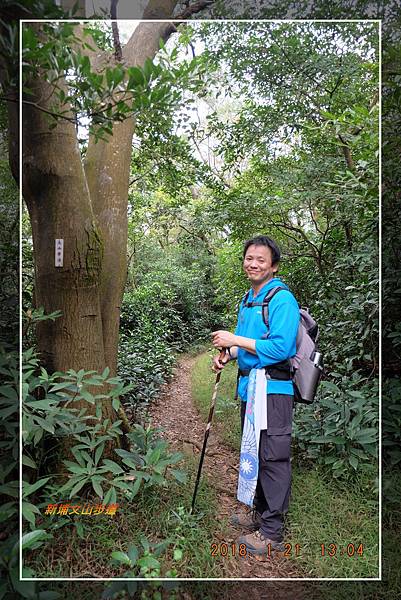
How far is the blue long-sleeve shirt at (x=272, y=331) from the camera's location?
151cm

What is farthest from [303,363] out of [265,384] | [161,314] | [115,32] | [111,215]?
[115,32]

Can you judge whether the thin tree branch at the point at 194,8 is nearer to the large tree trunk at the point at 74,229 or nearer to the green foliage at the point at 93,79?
the large tree trunk at the point at 74,229

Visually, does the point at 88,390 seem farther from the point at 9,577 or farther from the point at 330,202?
the point at 330,202

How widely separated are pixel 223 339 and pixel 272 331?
0.20 meters

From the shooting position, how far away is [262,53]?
1.65 meters

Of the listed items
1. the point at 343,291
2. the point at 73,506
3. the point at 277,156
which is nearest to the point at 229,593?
the point at 73,506

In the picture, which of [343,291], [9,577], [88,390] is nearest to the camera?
[9,577]

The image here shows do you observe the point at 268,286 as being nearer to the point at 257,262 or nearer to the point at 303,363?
the point at 257,262

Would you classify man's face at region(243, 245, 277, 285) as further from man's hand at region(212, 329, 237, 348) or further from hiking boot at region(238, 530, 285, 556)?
hiking boot at region(238, 530, 285, 556)

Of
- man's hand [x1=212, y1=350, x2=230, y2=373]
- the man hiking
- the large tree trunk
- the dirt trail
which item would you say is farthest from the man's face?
the large tree trunk

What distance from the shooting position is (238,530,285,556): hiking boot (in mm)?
1482

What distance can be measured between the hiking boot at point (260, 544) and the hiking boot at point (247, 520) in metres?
Result: 0.04

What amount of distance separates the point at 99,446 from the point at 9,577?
497mm

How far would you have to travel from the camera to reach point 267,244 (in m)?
1.60
